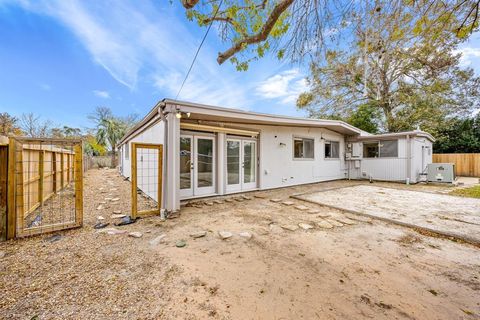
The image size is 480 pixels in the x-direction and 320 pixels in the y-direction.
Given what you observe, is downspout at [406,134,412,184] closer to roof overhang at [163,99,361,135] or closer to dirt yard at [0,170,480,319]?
roof overhang at [163,99,361,135]

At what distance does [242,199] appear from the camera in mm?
6062

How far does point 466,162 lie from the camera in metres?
12.5

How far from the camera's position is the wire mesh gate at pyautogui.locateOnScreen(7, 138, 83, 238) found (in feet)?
9.85

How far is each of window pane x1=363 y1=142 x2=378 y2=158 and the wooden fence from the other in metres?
6.69

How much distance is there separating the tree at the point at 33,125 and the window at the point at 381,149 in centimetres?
2465

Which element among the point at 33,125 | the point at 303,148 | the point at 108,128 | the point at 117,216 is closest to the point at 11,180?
the point at 117,216

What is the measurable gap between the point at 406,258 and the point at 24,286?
14.9 feet

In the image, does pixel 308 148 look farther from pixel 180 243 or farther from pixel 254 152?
pixel 180 243

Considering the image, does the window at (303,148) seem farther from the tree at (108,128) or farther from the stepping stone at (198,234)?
the tree at (108,128)

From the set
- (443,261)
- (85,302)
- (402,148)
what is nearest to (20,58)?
(85,302)

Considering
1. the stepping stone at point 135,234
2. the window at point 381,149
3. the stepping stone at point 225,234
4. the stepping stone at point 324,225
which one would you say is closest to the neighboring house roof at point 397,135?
the window at point 381,149

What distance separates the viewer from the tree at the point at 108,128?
21.9 metres

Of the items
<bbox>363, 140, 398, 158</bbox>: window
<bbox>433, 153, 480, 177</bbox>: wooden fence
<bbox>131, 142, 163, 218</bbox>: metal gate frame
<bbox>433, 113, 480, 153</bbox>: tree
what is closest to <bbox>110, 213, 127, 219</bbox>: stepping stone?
<bbox>131, 142, 163, 218</bbox>: metal gate frame

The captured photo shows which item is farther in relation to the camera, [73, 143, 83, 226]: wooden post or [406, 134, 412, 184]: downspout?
[406, 134, 412, 184]: downspout
